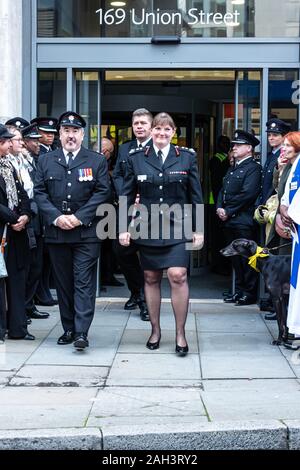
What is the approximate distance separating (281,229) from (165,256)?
116cm

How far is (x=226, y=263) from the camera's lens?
13117mm

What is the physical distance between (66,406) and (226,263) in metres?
6.82

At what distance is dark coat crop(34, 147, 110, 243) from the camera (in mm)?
8289

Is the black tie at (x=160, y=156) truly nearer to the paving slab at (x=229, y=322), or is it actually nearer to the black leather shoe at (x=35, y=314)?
the paving slab at (x=229, y=322)

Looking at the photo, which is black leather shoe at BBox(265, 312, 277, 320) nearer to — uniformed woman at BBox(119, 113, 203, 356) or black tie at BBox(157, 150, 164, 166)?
uniformed woman at BBox(119, 113, 203, 356)

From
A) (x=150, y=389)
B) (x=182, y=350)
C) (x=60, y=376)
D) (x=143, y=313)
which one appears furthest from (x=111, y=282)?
(x=150, y=389)

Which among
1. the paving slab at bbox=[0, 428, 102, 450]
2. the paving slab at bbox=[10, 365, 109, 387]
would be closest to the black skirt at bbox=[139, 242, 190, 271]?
the paving slab at bbox=[10, 365, 109, 387]

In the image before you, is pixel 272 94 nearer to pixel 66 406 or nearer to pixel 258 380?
pixel 258 380

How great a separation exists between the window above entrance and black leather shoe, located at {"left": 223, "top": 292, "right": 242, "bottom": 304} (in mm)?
2944

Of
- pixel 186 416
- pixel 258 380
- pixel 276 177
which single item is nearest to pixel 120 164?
pixel 276 177

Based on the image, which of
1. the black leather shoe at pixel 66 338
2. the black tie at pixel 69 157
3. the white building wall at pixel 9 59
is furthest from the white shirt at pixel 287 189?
the white building wall at pixel 9 59

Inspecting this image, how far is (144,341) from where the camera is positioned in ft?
28.6

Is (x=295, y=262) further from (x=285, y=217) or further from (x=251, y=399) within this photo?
(x=251, y=399)

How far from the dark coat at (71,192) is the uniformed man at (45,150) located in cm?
143
